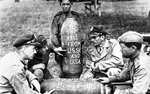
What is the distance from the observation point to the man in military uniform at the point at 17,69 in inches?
185

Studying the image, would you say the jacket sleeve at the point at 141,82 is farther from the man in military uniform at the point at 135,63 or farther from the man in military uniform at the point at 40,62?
the man in military uniform at the point at 40,62

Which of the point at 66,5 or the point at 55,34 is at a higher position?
the point at 66,5

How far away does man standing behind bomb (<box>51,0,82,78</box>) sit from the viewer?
21.0 ft

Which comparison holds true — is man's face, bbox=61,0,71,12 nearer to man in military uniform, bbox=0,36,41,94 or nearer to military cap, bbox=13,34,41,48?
military cap, bbox=13,34,41,48

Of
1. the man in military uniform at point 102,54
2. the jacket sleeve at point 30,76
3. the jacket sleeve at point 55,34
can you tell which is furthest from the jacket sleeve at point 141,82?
the jacket sleeve at point 55,34

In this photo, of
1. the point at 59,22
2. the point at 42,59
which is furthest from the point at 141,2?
the point at 42,59

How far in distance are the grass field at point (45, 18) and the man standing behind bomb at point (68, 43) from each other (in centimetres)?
473

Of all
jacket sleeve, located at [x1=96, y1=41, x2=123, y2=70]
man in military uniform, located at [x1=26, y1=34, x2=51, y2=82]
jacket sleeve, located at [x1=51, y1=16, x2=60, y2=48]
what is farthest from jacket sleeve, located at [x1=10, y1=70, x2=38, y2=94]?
jacket sleeve, located at [x1=51, y1=16, x2=60, y2=48]

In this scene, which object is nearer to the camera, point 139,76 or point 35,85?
point 139,76

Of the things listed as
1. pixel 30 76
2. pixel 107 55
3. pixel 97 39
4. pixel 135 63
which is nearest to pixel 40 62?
pixel 30 76

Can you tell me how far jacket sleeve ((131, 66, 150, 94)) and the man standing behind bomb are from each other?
6.28 feet

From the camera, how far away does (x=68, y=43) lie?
6438mm

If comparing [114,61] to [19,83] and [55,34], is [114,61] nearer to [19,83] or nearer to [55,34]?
[55,34]

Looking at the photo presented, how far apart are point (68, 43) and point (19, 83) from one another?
75.4 inches
